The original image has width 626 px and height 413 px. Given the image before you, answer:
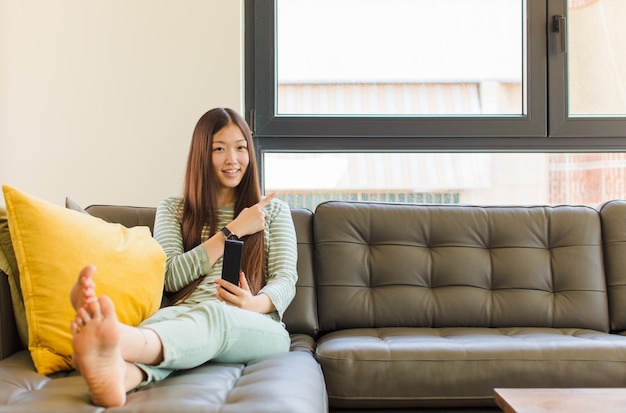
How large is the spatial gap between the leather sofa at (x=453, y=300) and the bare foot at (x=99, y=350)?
69 cm

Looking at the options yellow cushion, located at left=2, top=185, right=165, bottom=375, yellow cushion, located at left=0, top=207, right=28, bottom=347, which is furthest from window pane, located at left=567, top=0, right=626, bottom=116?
yellow cushion, located at left=0, top=207, right=28, bottom=347

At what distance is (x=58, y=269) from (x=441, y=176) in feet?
5.93

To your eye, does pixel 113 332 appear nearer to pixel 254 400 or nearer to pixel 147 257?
pixel 254 400

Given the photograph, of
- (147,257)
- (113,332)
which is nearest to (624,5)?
(147,257)

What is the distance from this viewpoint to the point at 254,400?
1368mm

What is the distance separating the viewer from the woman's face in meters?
2.24

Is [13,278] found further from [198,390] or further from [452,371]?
[452,371]

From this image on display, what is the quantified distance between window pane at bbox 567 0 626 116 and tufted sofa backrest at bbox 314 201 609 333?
2.20 feet

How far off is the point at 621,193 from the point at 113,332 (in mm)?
2535

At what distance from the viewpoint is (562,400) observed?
58.2 inches

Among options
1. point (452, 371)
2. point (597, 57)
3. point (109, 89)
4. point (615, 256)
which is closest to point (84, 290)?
point (452, 371)

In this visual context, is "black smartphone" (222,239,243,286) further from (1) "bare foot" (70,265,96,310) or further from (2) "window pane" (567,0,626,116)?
(2) "window pane" (567,0,626,116)

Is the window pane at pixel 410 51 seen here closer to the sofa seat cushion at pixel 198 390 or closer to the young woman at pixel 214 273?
the young woman at pixel 214 273

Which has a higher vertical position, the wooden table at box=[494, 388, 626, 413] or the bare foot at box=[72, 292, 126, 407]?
the bare foot at box=[72, 292, 126, 407]
